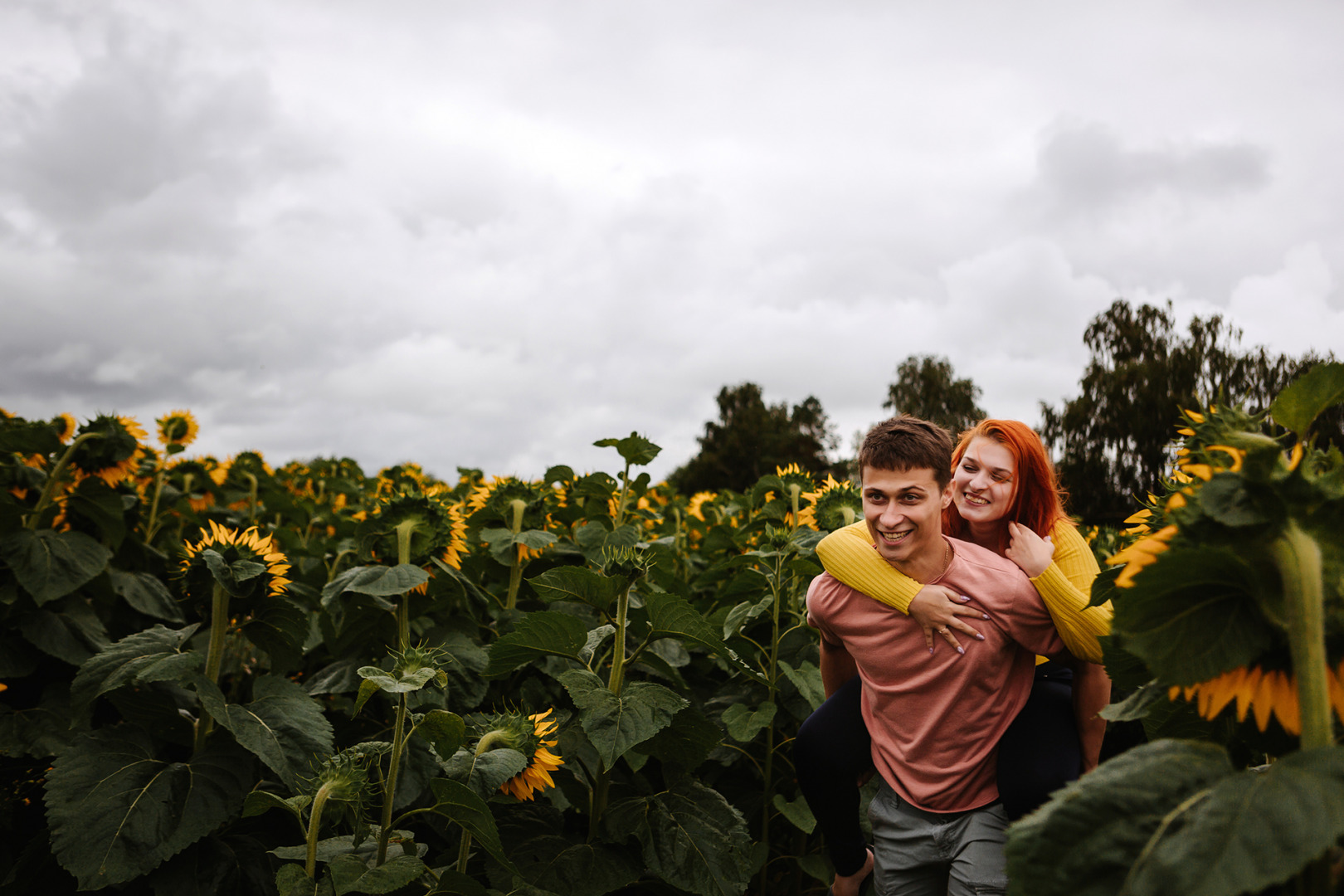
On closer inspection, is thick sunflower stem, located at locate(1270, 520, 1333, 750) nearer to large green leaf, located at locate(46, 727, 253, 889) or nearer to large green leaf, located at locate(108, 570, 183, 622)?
large green leaf, located at locate(46, 727, 253, 889)

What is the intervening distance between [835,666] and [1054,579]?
0.79 metres

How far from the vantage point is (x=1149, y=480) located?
34.5m

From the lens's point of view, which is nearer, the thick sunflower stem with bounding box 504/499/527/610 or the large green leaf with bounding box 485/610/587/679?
the large green leaf with bounding box 485/610/587/679

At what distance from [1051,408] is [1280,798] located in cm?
3944

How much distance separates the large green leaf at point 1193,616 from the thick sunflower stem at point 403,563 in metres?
2.26

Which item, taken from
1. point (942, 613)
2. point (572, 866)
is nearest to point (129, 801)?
point (572, 866)

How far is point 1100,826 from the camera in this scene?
35.9 inches

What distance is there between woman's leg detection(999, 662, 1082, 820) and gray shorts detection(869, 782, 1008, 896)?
10 centimetres

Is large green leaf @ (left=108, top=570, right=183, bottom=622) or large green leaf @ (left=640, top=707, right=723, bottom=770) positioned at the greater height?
large green leaf @ (left=108, top=570, right=183, bottom=622)

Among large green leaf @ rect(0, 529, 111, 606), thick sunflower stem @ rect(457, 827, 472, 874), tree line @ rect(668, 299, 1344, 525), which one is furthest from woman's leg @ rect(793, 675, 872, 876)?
tree line @ rect(668, 299, 1344, 525)

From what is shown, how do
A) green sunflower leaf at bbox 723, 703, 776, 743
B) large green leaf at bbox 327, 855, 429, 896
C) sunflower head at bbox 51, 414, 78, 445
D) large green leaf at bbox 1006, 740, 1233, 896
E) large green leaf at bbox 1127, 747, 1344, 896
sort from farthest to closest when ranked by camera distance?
1. sunflower head at bbox 51, 414, 78, 445
2. green sunflower leaf at bbox 723, 703, 776, 743
3. large green leaf at bbox 327, 855, 429, 896
4. large green leaf at bbox 1006, 740, 1233, 896
5. large green leaf at bbox 1127, 747, 1344, 896

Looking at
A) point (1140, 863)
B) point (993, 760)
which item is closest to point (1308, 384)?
point (1140, 863)

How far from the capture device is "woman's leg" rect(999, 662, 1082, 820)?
7.52 ft

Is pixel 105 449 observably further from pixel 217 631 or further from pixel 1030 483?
pixel 1030 483
